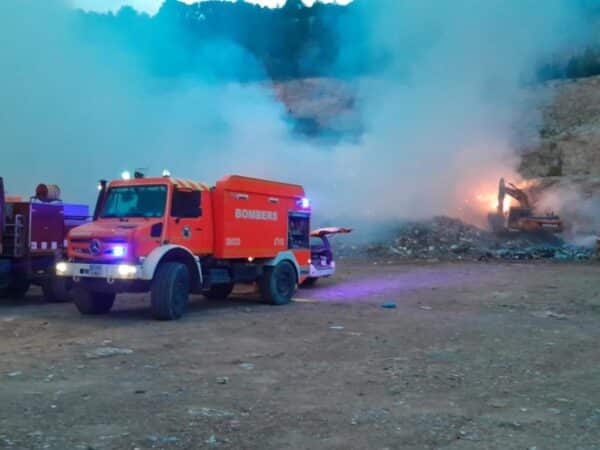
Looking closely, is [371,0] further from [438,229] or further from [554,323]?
[554,323]

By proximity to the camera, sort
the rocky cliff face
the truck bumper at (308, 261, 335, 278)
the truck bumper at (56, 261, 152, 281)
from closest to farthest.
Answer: the truck bumper at (56, 261, 152, 281) → the truck bumper at (308, 261, 335, 278) → the rocky cliff face

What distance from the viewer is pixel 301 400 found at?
469 cm

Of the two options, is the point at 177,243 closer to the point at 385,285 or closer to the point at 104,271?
the point at 104,271

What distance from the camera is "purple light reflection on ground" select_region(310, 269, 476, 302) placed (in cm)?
1177

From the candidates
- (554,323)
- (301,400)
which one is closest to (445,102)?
(554,323)

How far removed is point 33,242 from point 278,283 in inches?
163

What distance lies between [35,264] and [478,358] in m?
7.56

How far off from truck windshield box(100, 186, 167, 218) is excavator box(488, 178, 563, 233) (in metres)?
16.6

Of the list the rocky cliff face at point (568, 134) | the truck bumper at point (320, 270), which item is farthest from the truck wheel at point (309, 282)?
the rocky cliff face at point (568, 134)

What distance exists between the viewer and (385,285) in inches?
522

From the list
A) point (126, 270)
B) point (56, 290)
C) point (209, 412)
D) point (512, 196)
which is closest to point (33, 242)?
point (56, 290)

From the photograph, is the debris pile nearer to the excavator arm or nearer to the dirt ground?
the excavator arm

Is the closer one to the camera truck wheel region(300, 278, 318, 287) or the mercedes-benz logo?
the mercedes-benz logo

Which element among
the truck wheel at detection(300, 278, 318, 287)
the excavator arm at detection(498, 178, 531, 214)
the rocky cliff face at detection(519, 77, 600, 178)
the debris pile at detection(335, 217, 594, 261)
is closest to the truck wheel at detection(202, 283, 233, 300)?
the truck wheel at detection(300, 278, 318, 287)
